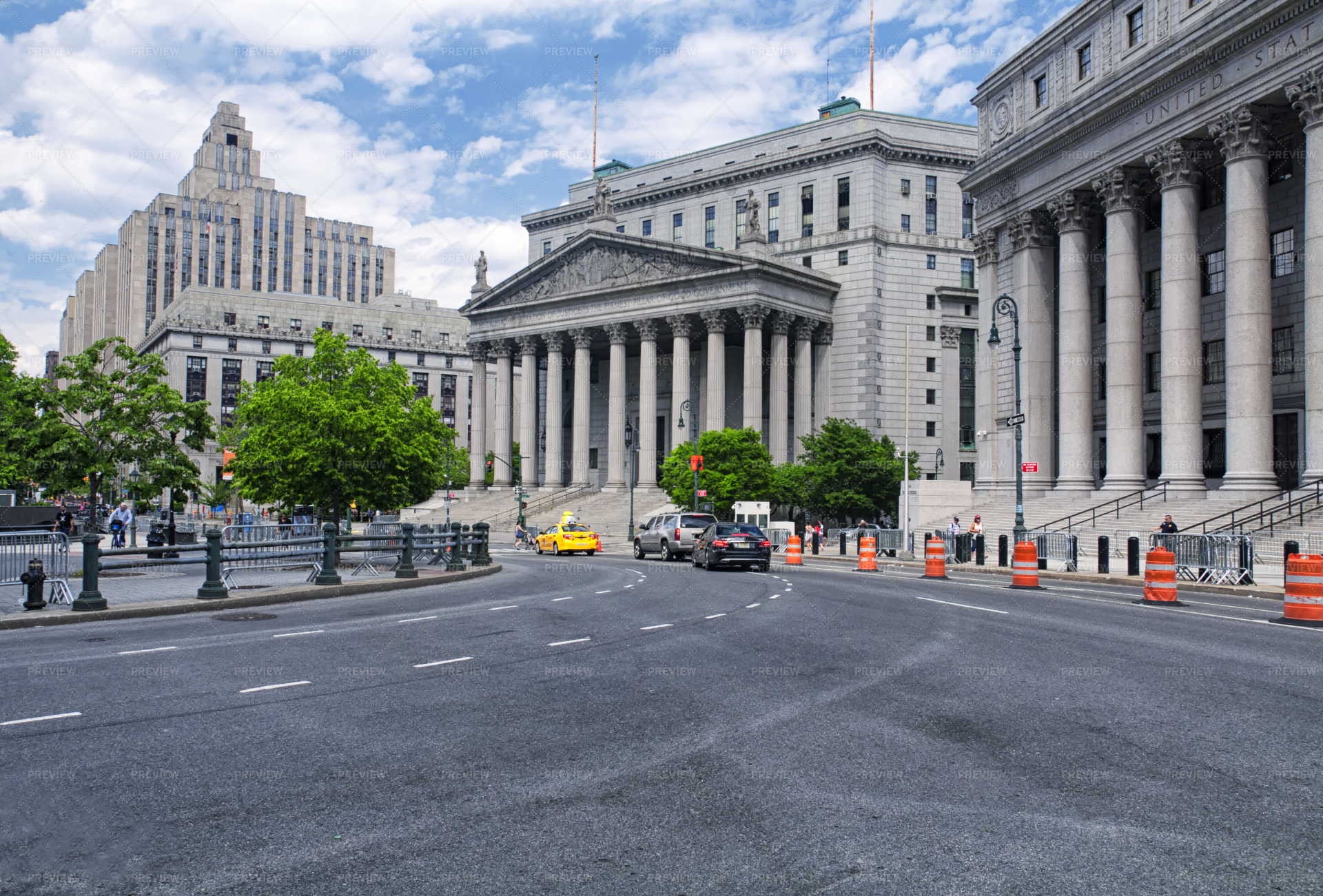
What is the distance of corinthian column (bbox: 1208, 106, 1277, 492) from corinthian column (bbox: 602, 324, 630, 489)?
46.8 meters

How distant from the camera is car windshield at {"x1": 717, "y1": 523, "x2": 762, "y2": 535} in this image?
31.5m

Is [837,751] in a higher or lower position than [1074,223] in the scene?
lower

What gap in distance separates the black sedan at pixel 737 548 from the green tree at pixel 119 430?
741 inches

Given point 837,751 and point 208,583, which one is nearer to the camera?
point 837,751

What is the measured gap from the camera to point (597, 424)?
293 feet

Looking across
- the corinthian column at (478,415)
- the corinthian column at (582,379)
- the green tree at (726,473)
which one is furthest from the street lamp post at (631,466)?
the corinthian column at (478,415)

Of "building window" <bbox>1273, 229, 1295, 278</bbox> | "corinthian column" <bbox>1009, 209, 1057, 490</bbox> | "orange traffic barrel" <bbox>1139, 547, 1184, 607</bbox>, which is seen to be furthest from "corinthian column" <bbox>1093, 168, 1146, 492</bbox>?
"orange traffic barrel" <bbox>1139, 547, 1184, 607</bbox>

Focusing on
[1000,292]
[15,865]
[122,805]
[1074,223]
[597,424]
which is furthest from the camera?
[597,424]

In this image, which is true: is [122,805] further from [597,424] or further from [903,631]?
[597,424]

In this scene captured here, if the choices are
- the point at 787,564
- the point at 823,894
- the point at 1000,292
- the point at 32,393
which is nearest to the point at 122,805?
the point at 823,894

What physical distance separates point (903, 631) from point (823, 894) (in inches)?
395

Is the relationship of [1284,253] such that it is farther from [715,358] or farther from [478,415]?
[478,415]

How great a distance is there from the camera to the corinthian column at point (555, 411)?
79.1 m

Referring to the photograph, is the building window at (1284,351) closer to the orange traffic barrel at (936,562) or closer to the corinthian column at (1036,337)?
the corinthian column at (1036,337)
